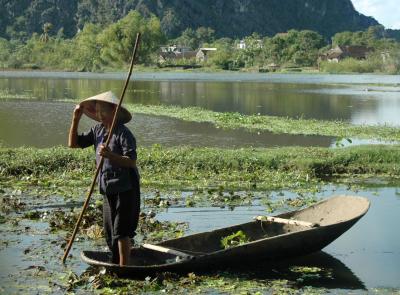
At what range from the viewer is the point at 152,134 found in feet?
77.8

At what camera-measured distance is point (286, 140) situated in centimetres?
2252

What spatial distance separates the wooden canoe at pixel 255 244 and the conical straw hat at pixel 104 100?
162cm

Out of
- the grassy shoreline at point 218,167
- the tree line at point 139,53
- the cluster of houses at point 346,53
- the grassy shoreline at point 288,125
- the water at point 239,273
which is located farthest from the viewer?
the cluster of houses at point 346,53

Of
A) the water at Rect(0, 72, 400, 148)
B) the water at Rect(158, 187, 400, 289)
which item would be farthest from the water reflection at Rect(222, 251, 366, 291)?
the water at Rect(0, 72, 400, 148)

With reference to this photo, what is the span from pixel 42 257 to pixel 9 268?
57 centimetres

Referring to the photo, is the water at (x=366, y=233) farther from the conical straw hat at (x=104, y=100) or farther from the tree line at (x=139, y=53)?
the tree line at (x=139, y=53)

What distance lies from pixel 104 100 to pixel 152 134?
15586 mm

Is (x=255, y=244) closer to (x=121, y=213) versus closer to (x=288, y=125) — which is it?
(x=121, y=213)

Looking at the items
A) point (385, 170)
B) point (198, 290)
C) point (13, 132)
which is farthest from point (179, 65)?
point (198, 290)

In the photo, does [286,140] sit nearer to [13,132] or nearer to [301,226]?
[13,132]

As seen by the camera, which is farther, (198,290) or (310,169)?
(310,169)

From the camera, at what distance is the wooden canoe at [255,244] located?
331 inches

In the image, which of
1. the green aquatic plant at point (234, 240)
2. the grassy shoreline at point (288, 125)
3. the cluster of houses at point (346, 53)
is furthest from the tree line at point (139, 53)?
the green aquatic plant at point (234, 240)

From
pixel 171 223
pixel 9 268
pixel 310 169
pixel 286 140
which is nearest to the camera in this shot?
pixel 9 268
